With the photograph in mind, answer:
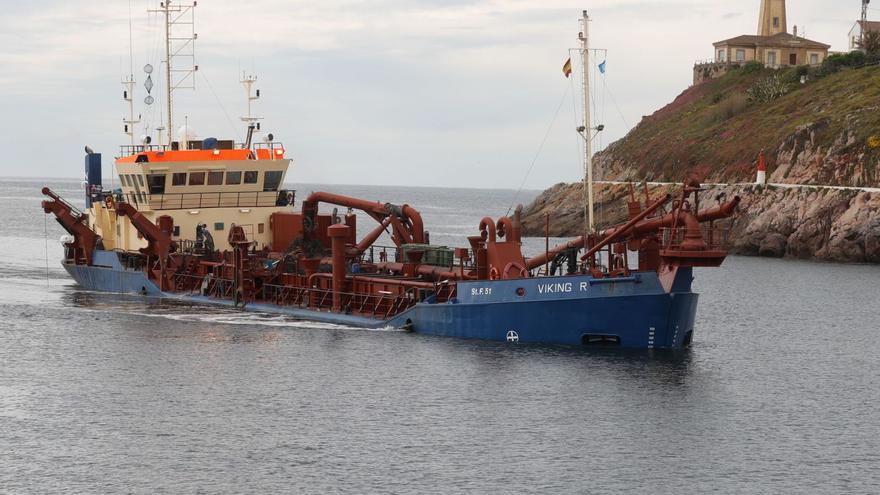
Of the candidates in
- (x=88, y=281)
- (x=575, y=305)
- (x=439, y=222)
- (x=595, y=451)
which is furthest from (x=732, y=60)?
(x=595, y=451)

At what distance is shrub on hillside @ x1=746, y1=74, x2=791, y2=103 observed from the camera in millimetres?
118938

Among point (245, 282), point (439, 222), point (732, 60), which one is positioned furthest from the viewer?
point (439, 222)

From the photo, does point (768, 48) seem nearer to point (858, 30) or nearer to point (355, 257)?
point (858, 30)

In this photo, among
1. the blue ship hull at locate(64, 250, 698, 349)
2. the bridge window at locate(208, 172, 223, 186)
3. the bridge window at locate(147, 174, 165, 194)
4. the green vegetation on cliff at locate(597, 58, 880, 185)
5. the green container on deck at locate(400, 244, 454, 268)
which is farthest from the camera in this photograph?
the green vegetation on cliff at locate(597, 58, 880, 185)

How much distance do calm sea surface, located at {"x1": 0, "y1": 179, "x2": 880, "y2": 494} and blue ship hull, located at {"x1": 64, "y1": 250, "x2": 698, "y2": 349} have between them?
0.68 metres

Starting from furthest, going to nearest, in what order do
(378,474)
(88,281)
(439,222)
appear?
(439,222) → (88,281) → (378,474)

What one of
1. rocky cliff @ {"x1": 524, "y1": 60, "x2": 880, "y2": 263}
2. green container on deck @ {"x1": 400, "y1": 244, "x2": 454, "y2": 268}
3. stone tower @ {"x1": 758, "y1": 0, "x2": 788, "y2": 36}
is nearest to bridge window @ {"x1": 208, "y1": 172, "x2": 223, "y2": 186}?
green container on deck @ {"x1": 400, "y1": 244, "x2": 454, "y2": 268}

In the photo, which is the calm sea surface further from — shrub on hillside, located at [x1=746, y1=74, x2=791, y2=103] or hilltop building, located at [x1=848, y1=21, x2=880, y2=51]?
hilltop building, located at [x1=848, y1=21, x2=880, y2=51]

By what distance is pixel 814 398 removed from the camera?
3797cm

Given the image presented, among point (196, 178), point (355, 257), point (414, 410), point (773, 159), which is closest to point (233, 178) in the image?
point (196, 178)

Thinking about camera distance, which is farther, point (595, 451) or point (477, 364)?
point (477, 364)

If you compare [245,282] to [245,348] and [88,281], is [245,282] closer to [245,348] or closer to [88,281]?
[245,348]

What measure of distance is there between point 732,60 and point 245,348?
106482mm

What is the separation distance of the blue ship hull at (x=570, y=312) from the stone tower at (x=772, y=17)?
4380 inches
